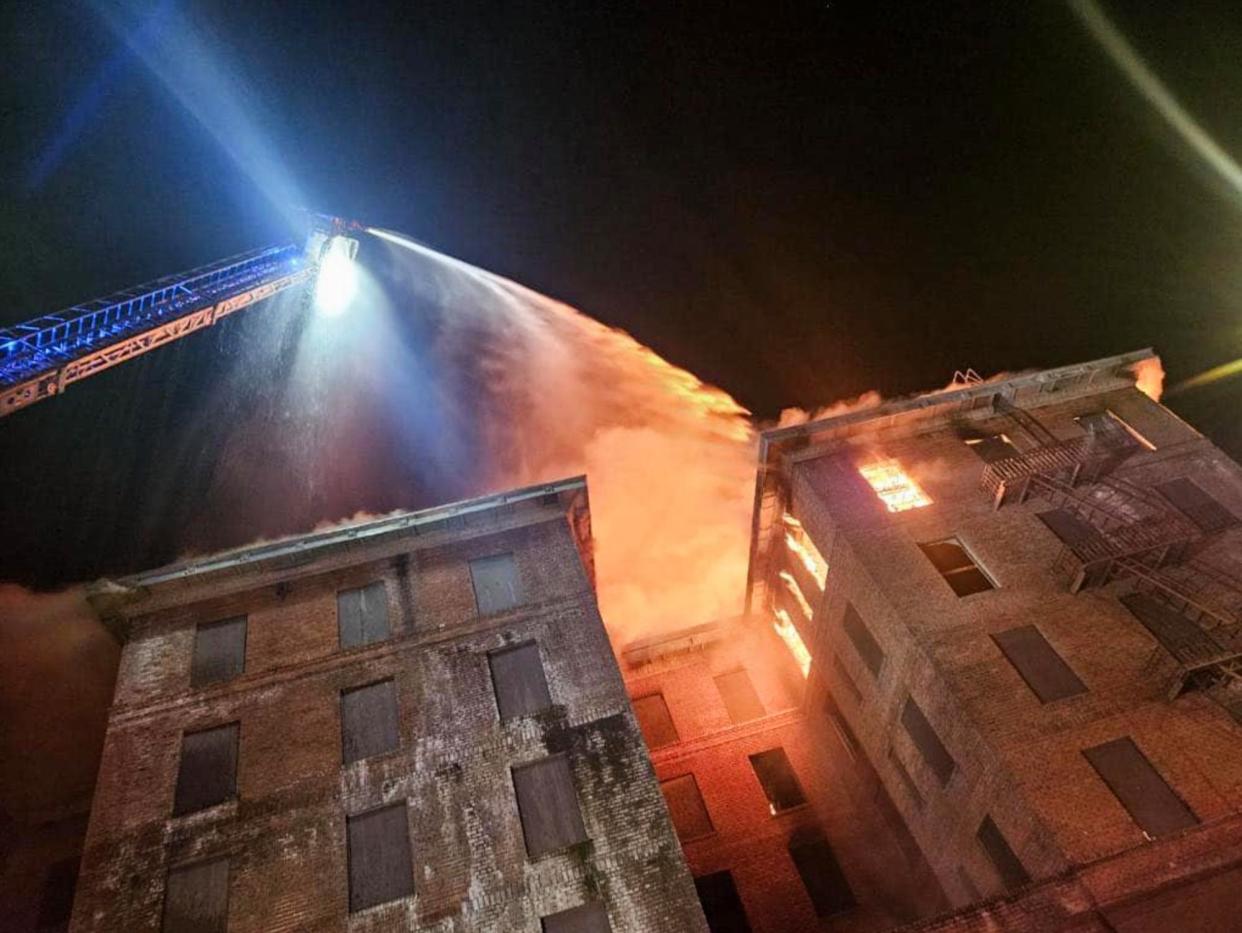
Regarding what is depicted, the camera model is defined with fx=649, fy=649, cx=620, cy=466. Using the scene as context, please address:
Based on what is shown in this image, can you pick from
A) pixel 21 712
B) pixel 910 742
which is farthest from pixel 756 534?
pixel 21 712

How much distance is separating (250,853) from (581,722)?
24.6 feet

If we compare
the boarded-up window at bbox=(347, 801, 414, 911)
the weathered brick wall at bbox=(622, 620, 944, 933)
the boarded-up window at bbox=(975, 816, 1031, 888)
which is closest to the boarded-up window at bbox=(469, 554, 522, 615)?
the boarded-up window at bbox=(347, 801, 414, 911)

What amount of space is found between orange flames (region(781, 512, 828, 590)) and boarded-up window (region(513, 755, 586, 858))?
10.5 metres

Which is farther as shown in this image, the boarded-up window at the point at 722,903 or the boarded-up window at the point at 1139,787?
the boarded-up window at the point at 722,903

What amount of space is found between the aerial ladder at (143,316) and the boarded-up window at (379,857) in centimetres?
1138

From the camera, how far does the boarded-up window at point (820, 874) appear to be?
19.0m

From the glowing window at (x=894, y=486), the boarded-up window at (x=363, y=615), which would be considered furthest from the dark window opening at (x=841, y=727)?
the boarded-up window at (x=363, y=615)

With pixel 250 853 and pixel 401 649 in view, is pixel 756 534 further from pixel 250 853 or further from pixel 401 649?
pixel 250 853

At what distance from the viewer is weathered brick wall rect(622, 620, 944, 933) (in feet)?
61.8

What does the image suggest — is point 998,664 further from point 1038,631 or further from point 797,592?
point 797,592

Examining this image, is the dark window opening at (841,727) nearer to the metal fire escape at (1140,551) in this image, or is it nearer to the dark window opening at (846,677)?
the dark window opening at (846,677)

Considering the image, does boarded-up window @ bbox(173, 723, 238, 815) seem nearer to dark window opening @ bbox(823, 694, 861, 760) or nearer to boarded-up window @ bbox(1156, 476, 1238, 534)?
dark window opening @ bbox(823, 694, 861, 760)

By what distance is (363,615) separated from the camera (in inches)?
715

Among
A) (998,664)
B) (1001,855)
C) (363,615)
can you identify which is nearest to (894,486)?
(998,664)
